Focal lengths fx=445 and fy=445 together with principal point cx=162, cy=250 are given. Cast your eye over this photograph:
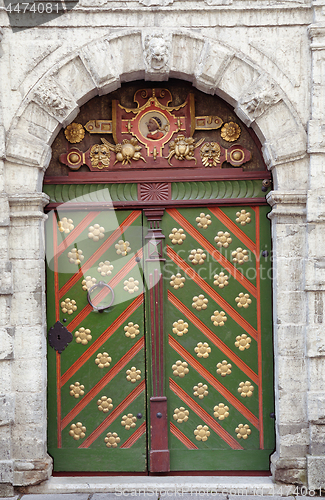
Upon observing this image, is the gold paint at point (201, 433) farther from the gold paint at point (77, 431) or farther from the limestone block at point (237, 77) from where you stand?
the limestone block at point (237, 77)

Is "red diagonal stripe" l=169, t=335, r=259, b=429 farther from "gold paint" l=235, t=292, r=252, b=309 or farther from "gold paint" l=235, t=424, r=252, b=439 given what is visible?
"gold paint" l=235, t=292, r=252, b=309

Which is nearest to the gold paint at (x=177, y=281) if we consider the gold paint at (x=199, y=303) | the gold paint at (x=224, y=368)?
the gold paint at (x=199, y=303)

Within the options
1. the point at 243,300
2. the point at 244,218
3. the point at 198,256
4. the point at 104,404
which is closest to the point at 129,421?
the point at 104,404

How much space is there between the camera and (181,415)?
3.72 meters

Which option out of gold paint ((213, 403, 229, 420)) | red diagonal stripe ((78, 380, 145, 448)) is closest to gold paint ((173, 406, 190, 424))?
gold paint ((213, 403, 229, 420))

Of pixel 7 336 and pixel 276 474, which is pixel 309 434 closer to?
pixel 276 474

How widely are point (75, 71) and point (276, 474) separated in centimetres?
354

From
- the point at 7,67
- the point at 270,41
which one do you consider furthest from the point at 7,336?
the point at 270,41

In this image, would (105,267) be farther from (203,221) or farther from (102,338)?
(203,221)

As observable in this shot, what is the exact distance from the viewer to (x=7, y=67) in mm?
3486

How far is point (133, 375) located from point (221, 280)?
109 centimetres

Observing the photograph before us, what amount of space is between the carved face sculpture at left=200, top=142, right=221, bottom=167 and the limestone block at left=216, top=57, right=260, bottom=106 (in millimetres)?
424

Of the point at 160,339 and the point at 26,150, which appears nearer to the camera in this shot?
the point at 26,150

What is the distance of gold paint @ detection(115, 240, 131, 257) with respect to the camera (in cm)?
378
